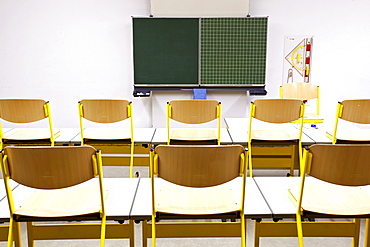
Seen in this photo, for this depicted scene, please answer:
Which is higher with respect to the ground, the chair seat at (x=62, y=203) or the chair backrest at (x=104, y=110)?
the chair backrest at (x=104, y=110)

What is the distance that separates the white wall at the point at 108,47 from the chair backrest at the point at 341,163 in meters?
4.16

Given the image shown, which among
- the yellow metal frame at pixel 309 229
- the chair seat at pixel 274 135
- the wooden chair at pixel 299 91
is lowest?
the yellow metal frame at pixel 309 229

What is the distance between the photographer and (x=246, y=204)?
6.73 ft

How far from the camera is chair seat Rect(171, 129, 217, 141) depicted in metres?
3.36

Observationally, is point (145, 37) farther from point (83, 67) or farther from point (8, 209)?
point (8, 209)

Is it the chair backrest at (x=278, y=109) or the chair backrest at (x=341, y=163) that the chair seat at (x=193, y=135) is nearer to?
the chair backrest at (x=278, y=109)

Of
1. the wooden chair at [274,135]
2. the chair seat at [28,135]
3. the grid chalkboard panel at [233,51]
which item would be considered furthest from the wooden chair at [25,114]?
the grid chalkboard panel at [233,51]

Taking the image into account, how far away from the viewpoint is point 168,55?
571 cm

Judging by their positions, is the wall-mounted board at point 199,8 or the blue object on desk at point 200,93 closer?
the wall-mounted board at point 199,8

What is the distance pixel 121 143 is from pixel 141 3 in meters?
3.04

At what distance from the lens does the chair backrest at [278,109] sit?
3184 millimetres

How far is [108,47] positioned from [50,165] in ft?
14.3

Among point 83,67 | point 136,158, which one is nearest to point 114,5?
point 83,67

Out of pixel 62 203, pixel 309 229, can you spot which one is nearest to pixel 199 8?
pixel 309 229
